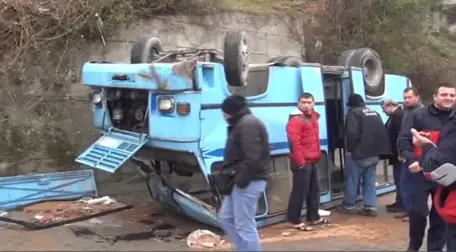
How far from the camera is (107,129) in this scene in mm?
8156

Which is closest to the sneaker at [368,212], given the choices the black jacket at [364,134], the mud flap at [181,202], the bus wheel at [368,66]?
the black jacket at [364,134]

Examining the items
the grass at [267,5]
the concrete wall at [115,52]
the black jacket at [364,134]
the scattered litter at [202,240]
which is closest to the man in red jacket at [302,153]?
the black jacket at [364,134]

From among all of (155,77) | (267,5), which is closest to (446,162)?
(155,77)

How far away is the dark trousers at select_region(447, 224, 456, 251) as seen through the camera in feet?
18.4

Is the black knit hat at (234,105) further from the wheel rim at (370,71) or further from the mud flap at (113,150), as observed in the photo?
the wheel rim at (370,71)

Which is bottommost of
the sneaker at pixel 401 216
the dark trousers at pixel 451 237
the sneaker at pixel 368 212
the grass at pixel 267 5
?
the sneaker at pixel 401 216

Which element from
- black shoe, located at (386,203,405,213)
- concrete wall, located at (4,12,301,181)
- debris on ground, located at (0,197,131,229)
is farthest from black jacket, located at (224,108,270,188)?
concrete wall, located at (4,12,301,181)

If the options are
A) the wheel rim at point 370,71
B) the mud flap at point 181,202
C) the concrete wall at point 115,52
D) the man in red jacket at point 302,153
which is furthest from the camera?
the concrete wall at point 115,52

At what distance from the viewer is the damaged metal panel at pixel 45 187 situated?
8906 millimetres

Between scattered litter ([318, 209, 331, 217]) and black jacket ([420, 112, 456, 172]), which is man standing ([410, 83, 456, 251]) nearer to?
black jacket ([420, 112, 456, 172])

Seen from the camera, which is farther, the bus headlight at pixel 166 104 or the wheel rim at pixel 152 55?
the wheel rim at pixel 152 55

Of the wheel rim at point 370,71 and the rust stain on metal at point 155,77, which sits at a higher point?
the rust stain on metal at point 155,77

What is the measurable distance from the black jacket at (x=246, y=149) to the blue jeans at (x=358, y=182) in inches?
136

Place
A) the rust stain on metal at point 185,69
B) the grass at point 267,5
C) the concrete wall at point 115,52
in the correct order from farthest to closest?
the grass at point 267,5 < the concrete wall at point 115,52 < the rust stain on metal at point 185,69
